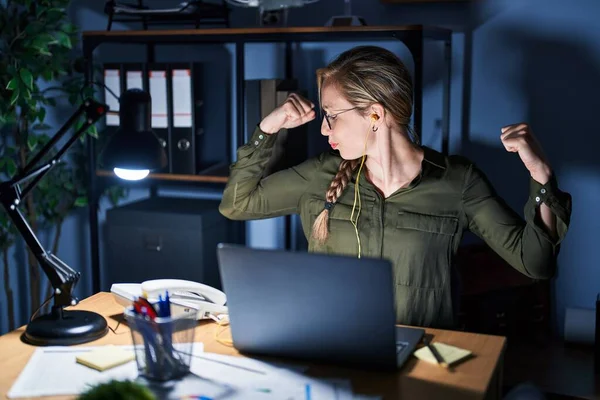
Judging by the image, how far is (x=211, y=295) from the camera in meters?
1.71

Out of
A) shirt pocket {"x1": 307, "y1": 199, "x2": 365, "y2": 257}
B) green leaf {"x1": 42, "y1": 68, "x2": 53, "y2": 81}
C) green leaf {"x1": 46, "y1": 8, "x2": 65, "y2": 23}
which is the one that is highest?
green leaf {"x1": 46, "y1": 8, "x2": 65, "y2": 23}

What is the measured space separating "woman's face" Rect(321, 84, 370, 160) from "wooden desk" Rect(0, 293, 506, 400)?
53cm

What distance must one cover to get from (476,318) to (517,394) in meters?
1.19

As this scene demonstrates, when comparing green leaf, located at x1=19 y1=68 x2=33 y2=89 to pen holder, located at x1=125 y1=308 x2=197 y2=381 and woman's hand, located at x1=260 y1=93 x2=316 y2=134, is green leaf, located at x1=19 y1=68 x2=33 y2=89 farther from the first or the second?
pen holder, located at x1=125 y1=308 x2=197 y2=381

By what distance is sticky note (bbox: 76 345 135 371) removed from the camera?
1404 millimetres

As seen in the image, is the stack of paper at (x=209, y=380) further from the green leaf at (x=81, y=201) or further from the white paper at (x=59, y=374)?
the green leaf at (x=81, y=201)

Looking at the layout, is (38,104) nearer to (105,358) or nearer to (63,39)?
(63,39)

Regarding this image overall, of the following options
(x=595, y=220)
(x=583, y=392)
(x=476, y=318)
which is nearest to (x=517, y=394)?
(x=583, y=392)

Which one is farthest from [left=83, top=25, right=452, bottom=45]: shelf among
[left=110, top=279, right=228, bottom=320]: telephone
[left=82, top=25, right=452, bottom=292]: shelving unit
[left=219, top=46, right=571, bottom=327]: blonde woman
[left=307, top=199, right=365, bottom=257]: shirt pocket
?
[left=110, top=279, right=228, bottom=320]: telephone

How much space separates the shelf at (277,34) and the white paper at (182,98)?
0.11 meters

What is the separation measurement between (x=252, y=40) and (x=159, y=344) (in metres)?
1.38

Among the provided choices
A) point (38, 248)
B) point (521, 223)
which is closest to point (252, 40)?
point (521, 223)

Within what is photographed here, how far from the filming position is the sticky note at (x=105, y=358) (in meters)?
1.40

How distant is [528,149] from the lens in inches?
68.4
